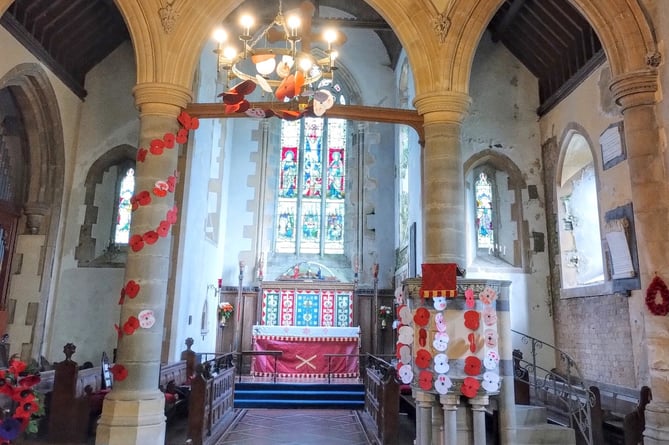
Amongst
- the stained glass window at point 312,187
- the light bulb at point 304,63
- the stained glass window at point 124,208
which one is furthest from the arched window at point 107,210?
the light bulb at point 304,63

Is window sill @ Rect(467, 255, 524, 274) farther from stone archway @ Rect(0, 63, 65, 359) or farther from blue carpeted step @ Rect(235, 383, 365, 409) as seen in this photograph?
stone archway @ Rect(0, 63, 65, 359)

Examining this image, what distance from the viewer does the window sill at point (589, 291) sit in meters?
6.29

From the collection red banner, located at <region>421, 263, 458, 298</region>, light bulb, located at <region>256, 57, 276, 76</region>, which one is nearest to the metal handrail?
red banner, located at <region>421, 263, 458, 298</region>

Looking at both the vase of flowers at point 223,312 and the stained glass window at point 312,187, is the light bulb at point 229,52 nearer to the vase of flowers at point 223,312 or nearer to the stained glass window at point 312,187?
the vase of flowers at point 223,312

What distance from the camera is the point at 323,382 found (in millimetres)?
8734

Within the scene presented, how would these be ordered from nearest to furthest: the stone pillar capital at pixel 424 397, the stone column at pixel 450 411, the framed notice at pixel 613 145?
1. the stone column at pixel 450 411
2. the stone pillar capital at pixel 424 397
3. the framed notice at pixel 613 145

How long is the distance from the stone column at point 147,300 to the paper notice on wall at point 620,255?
5.16 metres

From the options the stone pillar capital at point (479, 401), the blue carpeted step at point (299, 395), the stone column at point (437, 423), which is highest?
the stone pillar capital at point (479, 401)

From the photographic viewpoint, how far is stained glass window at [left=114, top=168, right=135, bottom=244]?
28.1ft

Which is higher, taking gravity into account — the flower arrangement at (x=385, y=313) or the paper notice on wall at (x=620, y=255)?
the paper notice on wall at (x=620, y=255)

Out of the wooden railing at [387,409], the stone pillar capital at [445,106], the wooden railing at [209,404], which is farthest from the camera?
the stone pillar capital at [445,106]

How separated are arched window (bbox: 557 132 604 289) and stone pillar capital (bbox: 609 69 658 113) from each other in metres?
2.29

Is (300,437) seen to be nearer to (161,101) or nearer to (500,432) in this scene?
(500,432)

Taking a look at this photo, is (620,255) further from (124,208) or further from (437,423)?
(124,208)
